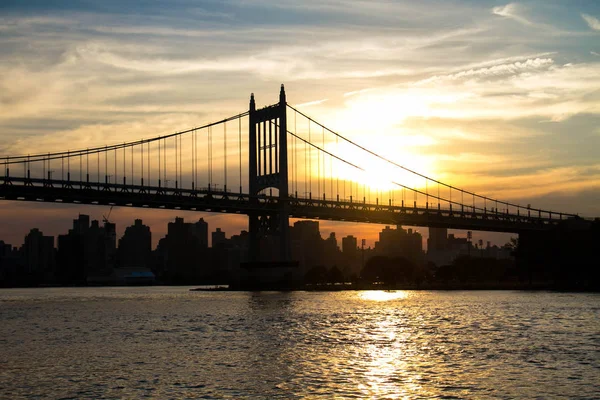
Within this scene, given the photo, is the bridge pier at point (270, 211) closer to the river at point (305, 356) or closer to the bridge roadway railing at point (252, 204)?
the bridge roadway railing at point (252, 204)

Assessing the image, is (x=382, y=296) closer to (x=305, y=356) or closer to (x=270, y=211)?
(x=270, y=211)

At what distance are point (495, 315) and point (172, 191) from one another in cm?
4356

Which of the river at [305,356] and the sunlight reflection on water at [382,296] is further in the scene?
the sunlight reflection on water at [382,296]

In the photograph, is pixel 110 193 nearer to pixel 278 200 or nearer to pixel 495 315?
pixel 278 200

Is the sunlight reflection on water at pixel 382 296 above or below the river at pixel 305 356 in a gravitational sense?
below

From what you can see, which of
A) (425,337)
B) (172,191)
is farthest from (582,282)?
(425,337)

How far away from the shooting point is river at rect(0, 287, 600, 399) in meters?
26.5

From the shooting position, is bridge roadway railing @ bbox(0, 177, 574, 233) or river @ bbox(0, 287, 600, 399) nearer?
river @ bbox(0, 287, 600, 399)

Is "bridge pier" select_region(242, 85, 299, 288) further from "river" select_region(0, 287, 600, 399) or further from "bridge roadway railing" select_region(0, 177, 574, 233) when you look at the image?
"river" select_region(0, 287, 600, 399)

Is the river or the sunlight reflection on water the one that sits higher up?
the river

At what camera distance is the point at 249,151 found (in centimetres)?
10894

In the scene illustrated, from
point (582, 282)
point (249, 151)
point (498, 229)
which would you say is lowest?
point (582, 282)

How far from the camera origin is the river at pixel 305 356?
87.1ft

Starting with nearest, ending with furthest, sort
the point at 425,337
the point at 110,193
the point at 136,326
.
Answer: the point at 425,337, the point at 136,326, the point at 110,193
